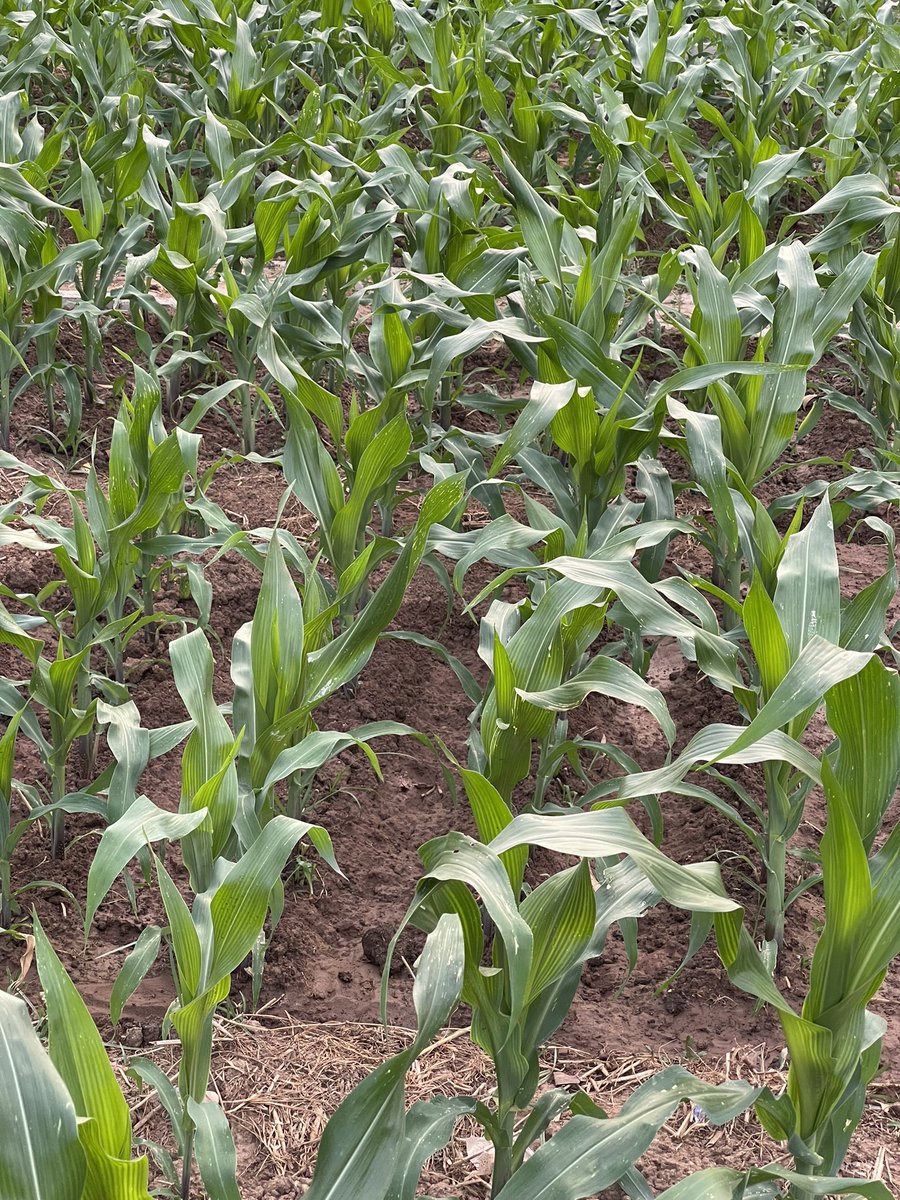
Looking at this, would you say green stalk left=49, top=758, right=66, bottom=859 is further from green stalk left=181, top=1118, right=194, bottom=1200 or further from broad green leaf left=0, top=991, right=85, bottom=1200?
broad green leaf left=0, top=991, right=85, bottom=1200

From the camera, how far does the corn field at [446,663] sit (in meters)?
1.42

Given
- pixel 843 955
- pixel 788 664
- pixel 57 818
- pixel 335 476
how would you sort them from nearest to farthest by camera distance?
1. pixel 843 955
2. pixel 788 664
3. pixel 57 818
4. pixel 335 476

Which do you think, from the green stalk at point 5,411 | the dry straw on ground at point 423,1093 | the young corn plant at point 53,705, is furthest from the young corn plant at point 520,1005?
the green stalk at point 5,411

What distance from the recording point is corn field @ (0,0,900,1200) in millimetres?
1415

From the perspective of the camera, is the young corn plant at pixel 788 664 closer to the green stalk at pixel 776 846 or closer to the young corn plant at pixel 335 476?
the green stalk at pixel 776 846

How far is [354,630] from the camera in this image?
1948 mm

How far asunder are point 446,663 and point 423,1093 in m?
1.06

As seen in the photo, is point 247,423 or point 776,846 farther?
point 247,423

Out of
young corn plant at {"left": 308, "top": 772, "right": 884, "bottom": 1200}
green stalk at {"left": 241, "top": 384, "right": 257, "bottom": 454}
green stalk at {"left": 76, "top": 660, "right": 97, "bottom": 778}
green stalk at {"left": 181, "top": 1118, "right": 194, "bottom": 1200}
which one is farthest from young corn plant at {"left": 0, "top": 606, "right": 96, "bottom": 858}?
green stalk at {"left": 241, "top": 384, "right": 257, "bottom": 454}

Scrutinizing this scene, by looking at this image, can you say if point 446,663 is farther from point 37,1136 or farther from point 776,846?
point 37,1136

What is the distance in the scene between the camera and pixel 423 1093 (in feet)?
6.11

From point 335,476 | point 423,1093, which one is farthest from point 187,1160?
point 335,476

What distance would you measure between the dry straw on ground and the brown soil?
19 millimetres

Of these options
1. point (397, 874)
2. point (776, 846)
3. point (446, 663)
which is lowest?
point (397, 874)
